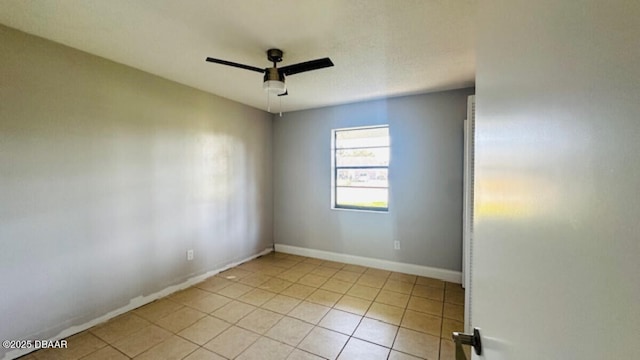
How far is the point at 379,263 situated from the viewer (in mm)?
3775

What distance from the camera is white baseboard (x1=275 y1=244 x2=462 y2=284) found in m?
3.36

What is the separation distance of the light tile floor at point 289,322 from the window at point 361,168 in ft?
3.75

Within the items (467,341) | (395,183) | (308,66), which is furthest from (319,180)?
(467,341)

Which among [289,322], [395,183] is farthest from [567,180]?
[395,183]

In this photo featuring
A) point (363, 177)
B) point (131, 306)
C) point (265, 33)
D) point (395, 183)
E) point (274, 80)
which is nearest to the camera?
point (265, 33)

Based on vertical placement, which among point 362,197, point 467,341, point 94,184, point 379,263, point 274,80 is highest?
point 274,80

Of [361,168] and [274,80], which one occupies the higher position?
[274,80]

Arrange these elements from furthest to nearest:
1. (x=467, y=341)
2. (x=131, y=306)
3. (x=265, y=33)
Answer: (x=131, y=306), (x=265, y=33), (x=467, y=341)

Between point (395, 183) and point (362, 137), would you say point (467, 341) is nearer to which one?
point (395, 183)

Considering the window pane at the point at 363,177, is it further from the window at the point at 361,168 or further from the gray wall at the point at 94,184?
the gray wall at the point at 94,184

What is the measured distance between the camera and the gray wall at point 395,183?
131 inches

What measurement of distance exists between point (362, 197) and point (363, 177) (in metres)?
0.31

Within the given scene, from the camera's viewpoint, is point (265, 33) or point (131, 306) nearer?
point (265, 33)

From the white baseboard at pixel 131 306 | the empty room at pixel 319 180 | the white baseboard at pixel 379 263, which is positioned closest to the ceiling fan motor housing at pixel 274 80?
the empty room at pixel 319 180
